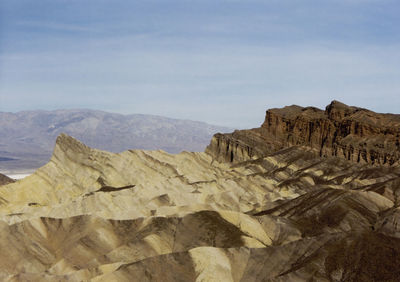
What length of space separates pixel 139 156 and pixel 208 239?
5022 centimetres

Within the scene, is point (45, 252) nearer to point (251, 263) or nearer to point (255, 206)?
point (251, 263)

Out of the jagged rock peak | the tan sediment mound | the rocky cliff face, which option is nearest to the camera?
the tan sediment mound

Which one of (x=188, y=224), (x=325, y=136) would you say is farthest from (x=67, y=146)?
(x=325, y=136)

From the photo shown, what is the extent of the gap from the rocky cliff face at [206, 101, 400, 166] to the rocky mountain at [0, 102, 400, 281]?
6.54m

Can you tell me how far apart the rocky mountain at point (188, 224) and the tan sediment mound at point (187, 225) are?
5.5 inches

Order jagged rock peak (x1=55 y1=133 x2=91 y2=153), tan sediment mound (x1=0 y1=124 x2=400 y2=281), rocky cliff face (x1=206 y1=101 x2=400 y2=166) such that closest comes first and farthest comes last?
tan sediment mound (x1=0 y1=124 x2=400 y2=281) → jagged rock peak (x1=55 y1=133 x2=91 y2=153) → rocky cliff face (x1=206 y1=101 x2=400 y2=166)

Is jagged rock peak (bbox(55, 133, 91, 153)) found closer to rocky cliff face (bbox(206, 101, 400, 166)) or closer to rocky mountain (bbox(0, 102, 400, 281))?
rocky mountain (bbox(0, 102, 400, 281))

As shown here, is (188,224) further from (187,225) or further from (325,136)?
(325,136)

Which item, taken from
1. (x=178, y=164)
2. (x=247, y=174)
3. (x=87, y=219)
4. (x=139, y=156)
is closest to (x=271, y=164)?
(x=247, y=174)

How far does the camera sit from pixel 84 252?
188ft

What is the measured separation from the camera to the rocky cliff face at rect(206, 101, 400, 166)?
112750mm

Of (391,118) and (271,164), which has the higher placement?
(391,118)

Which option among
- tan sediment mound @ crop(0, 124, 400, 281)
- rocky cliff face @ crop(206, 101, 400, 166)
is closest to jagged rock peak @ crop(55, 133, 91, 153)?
tan sediment mound @ crop(0, 124, 400, 281)

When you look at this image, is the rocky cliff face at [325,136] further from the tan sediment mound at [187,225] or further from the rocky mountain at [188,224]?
the tan sediment mound at [187,225]
